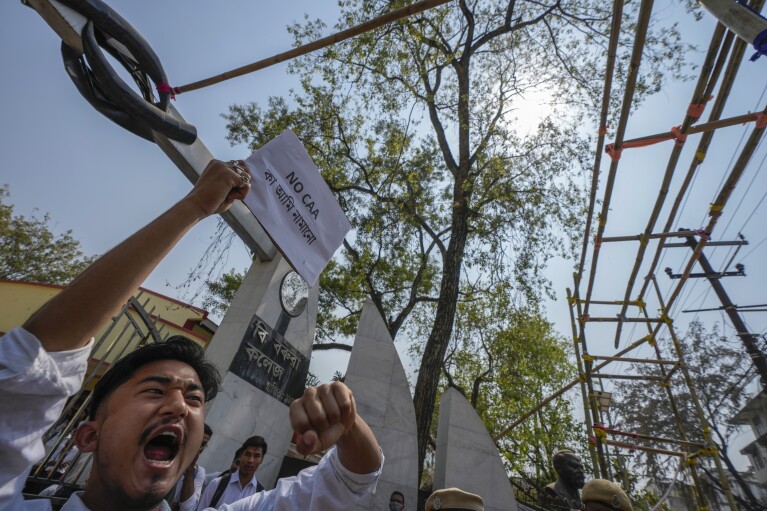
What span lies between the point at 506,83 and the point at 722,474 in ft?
29.4

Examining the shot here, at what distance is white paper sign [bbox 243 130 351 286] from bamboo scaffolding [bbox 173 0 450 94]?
52cm

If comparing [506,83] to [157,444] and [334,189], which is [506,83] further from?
[157,444]

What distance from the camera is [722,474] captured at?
4809 millimetres

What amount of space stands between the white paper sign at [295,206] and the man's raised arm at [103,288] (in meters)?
1.58

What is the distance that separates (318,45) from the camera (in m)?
2.62

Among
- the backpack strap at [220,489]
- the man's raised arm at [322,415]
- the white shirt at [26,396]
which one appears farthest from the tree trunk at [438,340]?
the white shirt at [26,396]

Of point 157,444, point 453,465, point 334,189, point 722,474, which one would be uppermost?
point 334,189

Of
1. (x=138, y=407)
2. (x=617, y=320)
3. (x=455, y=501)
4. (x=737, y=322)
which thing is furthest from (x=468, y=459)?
(x=737, y=322)

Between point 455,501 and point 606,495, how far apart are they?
979 mm

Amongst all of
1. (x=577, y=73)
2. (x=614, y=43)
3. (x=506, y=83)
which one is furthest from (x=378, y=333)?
(x=577, y=73)

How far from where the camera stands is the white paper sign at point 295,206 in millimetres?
2660

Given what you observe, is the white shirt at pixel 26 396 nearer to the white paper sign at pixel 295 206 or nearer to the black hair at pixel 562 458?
the white paper sign at pixel 295 206

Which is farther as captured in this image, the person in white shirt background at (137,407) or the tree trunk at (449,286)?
the tree trunk at (449,286)

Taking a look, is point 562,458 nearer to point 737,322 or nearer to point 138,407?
point 138,407
